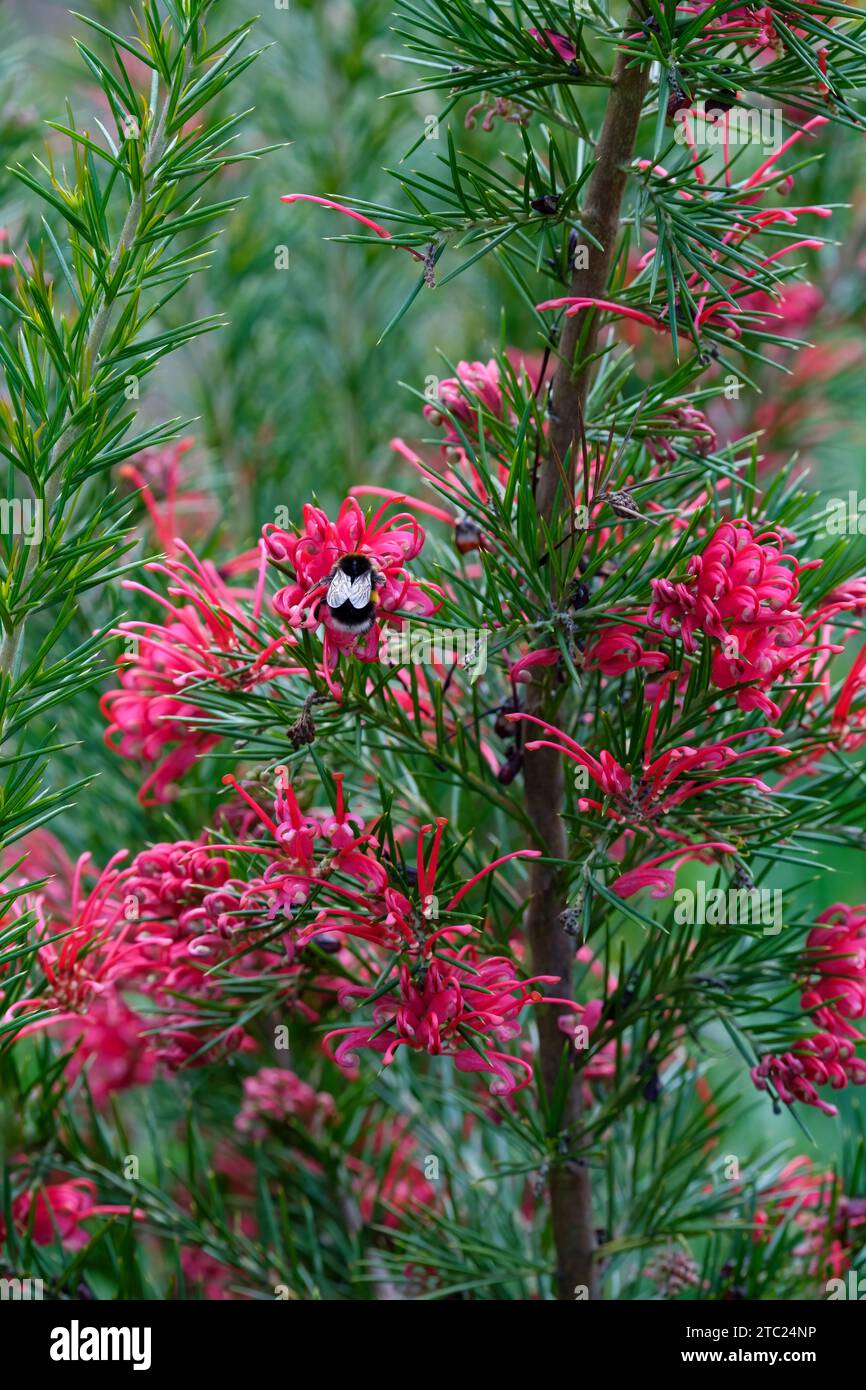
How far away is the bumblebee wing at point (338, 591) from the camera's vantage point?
355 millimetres

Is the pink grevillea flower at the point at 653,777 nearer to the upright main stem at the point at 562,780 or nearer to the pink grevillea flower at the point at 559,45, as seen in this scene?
the upright main stem at the point at 562,780

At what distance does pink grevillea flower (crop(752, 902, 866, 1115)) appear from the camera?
408 millimetres

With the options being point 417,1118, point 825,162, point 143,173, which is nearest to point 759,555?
point 143,173

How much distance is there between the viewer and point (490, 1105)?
481 millimetres

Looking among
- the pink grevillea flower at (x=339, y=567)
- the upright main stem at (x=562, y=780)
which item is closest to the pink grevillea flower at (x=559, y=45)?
the upright main stem at (x=562, y=780)

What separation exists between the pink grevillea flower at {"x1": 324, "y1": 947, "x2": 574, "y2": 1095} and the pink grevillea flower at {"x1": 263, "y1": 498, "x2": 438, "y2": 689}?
0.09 m

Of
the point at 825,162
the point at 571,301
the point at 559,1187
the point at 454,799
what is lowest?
the point at 559,1187

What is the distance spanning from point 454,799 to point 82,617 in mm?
229

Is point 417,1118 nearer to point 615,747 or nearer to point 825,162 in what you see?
point 615,747

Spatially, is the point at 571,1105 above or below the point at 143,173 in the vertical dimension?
below

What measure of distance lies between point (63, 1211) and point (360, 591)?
344 mm

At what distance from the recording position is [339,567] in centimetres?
36

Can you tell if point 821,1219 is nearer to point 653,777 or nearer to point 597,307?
point 653,777

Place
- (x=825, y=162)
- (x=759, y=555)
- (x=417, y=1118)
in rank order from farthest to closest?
(x=825, y=162) < (x=417, y=1118) < (x=759, y=555)
